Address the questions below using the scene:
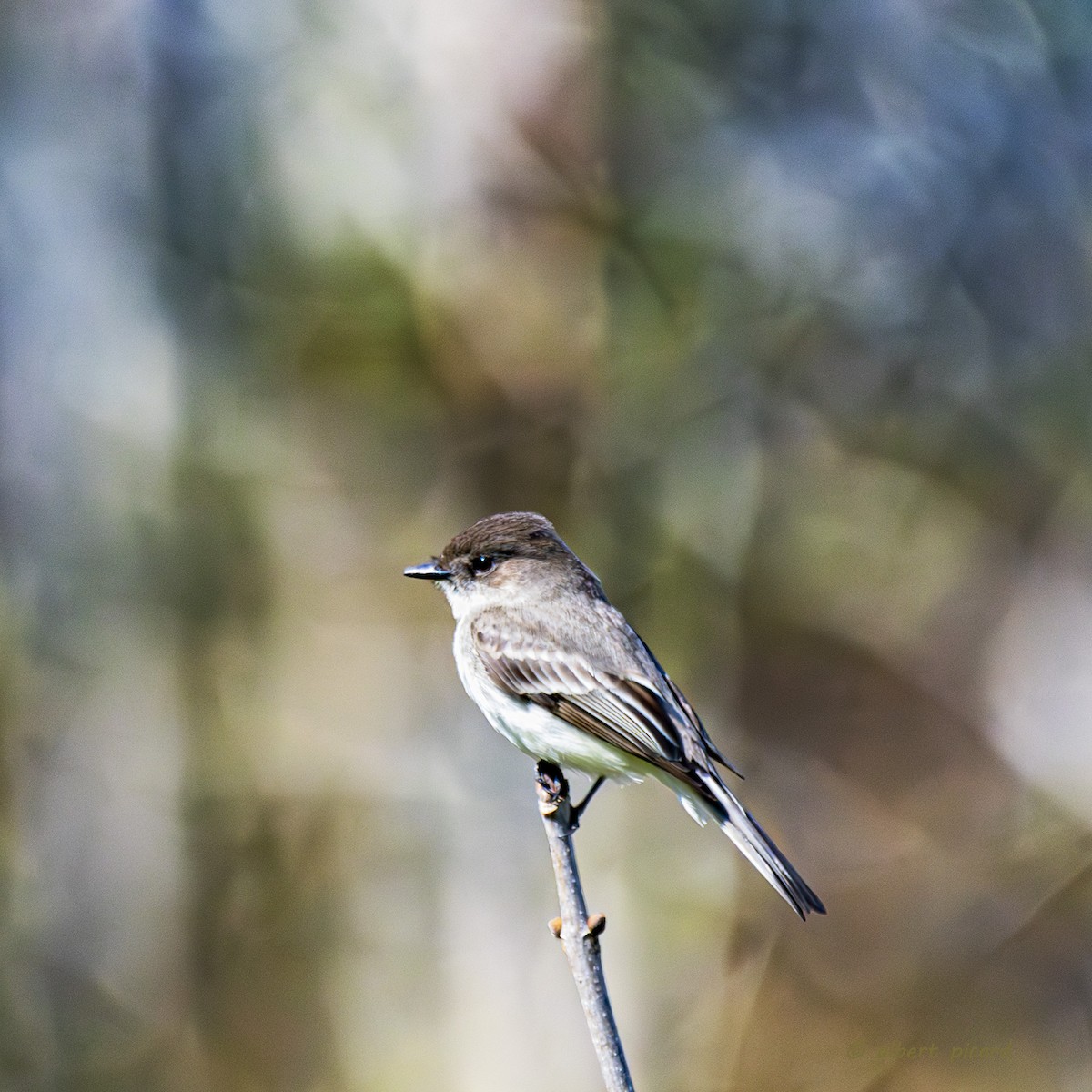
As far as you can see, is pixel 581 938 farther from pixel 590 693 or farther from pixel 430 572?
pixel 430 572

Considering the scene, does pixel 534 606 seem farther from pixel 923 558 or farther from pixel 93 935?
pixel 93 935

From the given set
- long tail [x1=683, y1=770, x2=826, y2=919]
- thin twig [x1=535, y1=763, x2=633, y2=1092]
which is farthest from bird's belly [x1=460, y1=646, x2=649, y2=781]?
thin twig [x1=535, y1=763, x2=633, y2=1092]

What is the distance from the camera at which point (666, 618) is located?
5.05m

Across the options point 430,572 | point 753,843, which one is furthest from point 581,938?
point 430,572

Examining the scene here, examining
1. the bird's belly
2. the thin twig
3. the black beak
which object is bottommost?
the thin twig

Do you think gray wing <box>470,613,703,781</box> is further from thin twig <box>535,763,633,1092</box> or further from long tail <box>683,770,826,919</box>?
thin twig <box>535,763,633,1092</box>

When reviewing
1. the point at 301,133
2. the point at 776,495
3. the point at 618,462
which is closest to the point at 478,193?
the point at 301,133

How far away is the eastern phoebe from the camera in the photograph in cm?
207

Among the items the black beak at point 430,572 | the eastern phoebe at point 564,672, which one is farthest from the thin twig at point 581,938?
the black beak at point 430,572

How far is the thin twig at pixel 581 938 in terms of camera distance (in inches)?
55.0

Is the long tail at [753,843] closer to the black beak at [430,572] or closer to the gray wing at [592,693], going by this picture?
the gray wing at [592,693]

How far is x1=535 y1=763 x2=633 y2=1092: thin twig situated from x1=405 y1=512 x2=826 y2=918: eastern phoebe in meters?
0.28

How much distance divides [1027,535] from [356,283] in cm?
324

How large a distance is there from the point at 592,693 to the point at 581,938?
72cm
